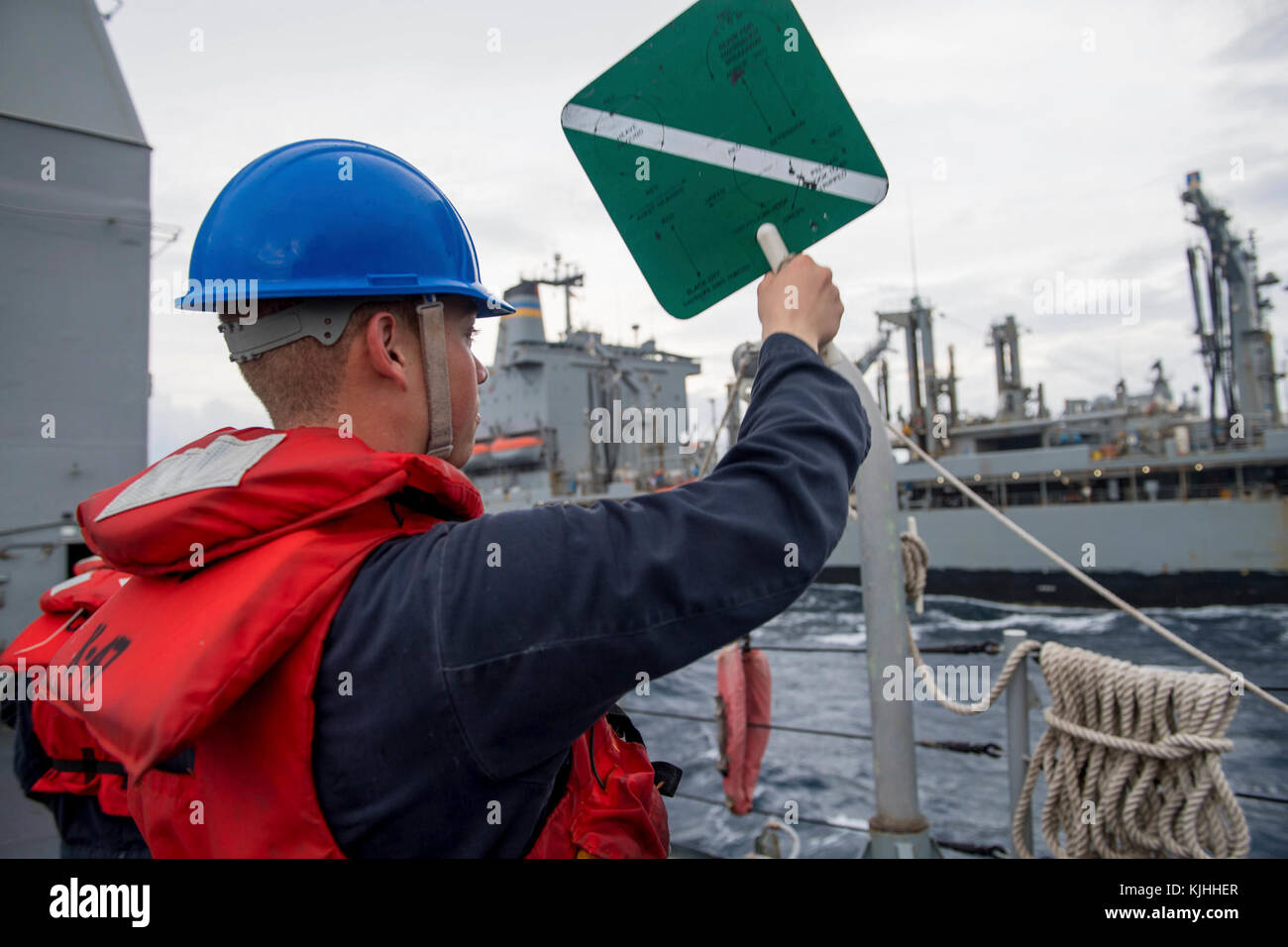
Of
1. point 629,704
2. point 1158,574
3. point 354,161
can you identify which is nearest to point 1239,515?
point 1158,574

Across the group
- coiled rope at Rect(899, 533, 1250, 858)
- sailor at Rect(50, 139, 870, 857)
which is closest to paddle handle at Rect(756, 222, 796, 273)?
sailor at Rect(50, 139, 870, 857)

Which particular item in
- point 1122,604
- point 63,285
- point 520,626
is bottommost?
point 1122,604

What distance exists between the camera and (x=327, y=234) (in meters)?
0.92

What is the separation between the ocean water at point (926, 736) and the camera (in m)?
6.60

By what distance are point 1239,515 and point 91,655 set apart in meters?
23.2

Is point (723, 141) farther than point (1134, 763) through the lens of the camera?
No

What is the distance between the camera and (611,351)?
1191 inches

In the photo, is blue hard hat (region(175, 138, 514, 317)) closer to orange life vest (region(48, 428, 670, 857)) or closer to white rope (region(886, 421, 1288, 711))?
orange life vest (region(48, 428, 670, 857))

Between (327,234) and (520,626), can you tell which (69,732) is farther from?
(520,626)

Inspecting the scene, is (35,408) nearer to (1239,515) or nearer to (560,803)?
(560,803)

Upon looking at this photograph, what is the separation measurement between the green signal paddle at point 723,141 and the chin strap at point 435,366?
0.39 metres

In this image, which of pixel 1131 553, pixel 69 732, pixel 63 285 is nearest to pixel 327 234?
pixel 69 732

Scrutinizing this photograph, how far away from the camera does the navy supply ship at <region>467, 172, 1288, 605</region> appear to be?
1858cm

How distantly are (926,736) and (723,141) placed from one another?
9623 millimetres
